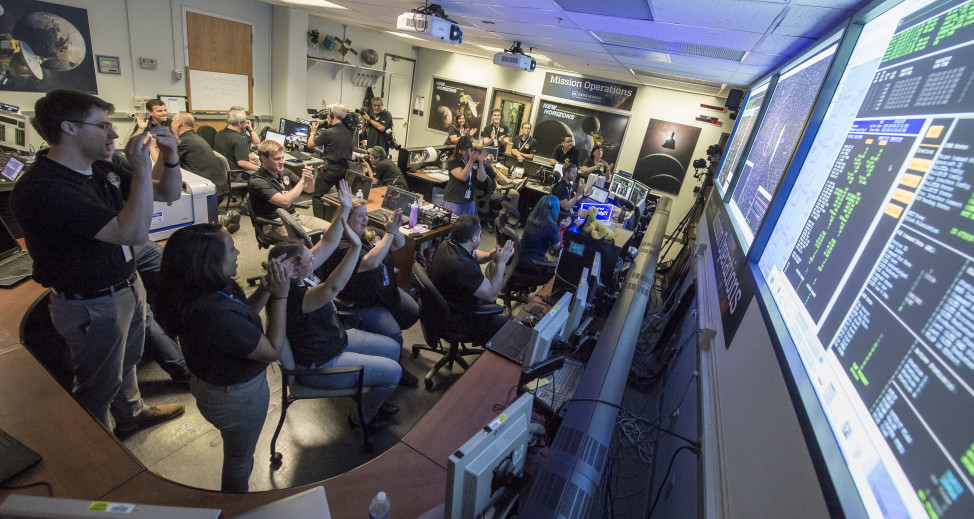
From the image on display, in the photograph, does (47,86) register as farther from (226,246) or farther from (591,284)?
(591,284)

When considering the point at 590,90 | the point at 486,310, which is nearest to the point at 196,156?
the point at 486,310

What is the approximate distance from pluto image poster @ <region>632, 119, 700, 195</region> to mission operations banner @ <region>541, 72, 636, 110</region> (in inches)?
27.1

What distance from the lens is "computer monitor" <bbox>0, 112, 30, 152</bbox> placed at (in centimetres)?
328

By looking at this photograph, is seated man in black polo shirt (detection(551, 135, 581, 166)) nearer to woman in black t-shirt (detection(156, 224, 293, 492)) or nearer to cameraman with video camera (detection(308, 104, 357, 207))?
cameraman with video camera (detection(308, 104, 357, 207))

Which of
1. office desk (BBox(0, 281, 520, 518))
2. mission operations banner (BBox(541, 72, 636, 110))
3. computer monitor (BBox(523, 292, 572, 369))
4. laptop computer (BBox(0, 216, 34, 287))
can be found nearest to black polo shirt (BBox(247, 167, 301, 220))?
laptop computer (BBox(0, 216, 34, 287))

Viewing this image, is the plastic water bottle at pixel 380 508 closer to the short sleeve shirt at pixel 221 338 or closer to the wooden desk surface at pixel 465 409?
the wooden desk surface at pixel 465 409

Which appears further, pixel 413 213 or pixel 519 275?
pixel 519 275

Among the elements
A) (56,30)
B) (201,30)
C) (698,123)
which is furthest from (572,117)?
(56,30)

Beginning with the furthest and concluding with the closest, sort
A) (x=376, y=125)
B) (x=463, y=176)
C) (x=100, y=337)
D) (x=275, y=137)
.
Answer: (x=376, y=125)
(x=275, y=137)
(x=463, y=176)
(x=100, y=337)

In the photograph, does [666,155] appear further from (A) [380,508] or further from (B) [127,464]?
(B) [127,464]

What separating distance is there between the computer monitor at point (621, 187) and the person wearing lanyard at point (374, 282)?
11.4 feet

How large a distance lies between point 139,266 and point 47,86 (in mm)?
4175

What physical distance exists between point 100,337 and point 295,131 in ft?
17.3

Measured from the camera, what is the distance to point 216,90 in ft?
21.0
